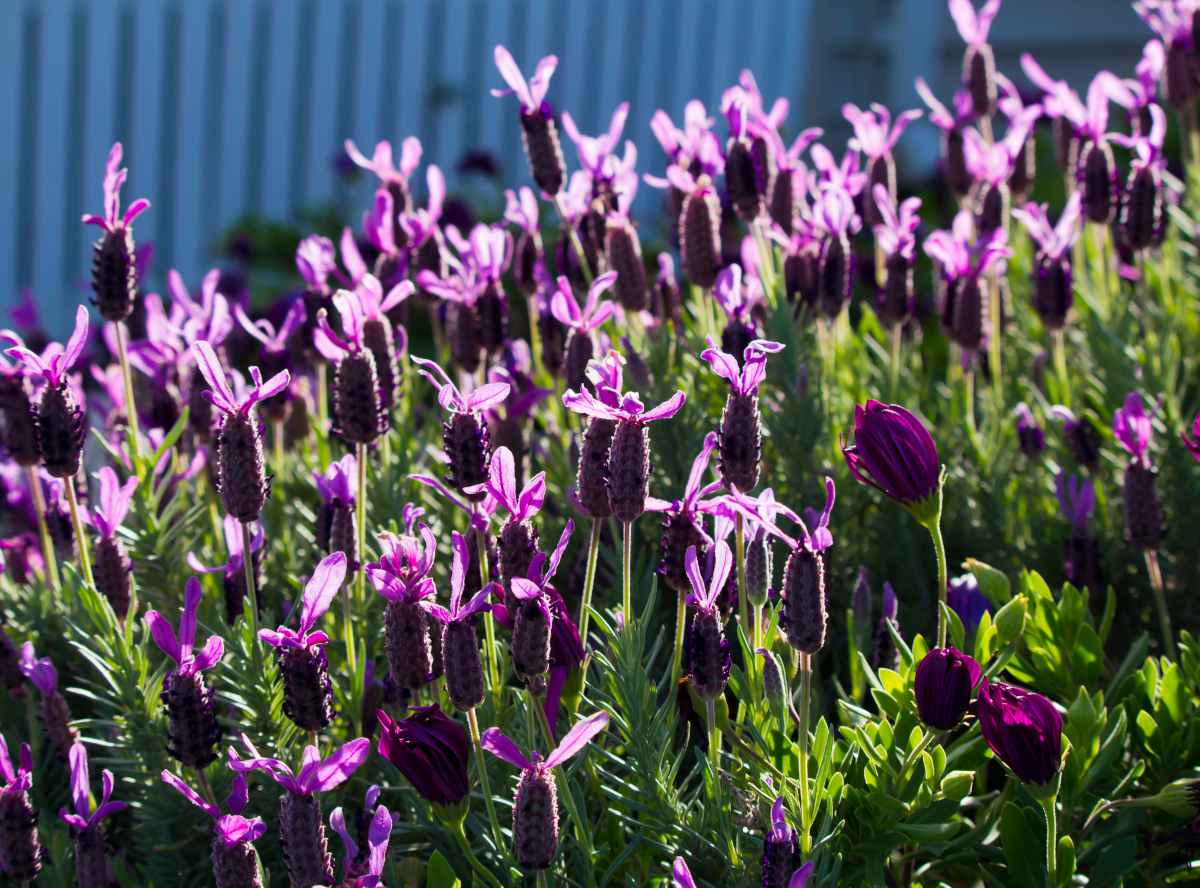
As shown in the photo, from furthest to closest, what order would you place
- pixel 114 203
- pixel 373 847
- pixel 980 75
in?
pixel 980 75 → pixel 114 203 → pixel 373 847

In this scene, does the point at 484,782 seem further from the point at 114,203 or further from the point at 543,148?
the point at 543,148

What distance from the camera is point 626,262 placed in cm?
138

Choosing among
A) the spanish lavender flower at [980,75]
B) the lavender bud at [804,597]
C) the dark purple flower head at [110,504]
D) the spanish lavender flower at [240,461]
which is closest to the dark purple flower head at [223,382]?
the spanish lavender flower at [240,461]

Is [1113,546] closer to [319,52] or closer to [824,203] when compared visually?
[824,203]

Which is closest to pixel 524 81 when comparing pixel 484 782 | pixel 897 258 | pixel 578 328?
pixel 578 328

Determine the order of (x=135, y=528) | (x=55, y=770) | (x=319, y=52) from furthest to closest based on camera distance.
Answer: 1. (x=319, y=52)
2. (x=135, y=528)
3. (x=55, y=770)

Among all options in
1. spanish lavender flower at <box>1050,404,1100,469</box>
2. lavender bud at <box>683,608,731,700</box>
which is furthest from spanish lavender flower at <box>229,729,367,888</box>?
spanish lavender flower at <box>1050,404,1100,469</box>

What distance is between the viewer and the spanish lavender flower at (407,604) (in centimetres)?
89

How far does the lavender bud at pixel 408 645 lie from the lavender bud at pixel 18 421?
409mm

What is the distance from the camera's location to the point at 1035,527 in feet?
4.58

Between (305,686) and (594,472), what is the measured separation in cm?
23

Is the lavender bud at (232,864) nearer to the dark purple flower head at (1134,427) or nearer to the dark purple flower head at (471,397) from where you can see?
the dark purple flower head at (471,397)

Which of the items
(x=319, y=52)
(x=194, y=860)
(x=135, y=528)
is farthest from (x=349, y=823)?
(x=319, y=52)

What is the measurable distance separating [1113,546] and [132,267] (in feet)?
2.92
